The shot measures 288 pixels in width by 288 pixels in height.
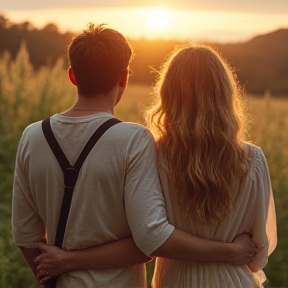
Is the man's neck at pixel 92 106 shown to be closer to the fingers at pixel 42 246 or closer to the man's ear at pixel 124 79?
the man's ear at pixel 124 79

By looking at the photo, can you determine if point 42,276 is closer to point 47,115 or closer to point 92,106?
point 92,106

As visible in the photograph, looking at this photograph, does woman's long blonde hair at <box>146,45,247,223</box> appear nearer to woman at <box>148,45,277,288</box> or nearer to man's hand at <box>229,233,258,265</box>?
woman at <box>148,45,277,288</box>

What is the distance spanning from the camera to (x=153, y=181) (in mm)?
2494

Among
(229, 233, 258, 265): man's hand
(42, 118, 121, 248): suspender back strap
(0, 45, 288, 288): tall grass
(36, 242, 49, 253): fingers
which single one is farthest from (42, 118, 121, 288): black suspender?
(0, 45, 288, 288): tall grass

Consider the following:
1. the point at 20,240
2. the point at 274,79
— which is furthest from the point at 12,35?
the point at 274,79

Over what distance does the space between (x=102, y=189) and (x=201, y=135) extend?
1.43ft

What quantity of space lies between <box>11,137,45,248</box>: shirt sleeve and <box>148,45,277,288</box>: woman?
56cm

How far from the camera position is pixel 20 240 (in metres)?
2.82

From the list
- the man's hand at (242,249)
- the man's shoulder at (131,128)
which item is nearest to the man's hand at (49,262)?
the man's shoulder at (131,128)

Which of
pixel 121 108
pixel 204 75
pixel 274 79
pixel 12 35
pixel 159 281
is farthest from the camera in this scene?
pixel 274 79

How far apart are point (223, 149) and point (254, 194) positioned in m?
0.23

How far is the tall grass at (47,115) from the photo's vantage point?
5926 mm

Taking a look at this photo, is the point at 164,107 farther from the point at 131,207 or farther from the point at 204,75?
the point at 131,207

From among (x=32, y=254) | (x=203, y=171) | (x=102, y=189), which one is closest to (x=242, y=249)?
(x=203, y=171)
